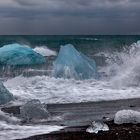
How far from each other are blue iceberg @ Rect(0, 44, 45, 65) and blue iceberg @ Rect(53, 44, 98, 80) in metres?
7.21

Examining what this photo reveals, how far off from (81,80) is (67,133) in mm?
9580

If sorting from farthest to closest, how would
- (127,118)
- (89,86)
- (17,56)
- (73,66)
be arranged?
(17,56) → (73,66) → (89,86) → (127,118)

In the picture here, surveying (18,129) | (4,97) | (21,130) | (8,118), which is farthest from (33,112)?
(4,97)

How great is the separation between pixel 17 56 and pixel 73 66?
882 centimetres

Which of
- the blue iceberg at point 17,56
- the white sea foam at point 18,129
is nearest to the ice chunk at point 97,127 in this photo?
the white sea foam at point 18,129

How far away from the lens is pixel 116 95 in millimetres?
13867

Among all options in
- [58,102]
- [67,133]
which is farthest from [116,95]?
[67,133]

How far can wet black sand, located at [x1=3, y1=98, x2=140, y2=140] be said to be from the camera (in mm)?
8156

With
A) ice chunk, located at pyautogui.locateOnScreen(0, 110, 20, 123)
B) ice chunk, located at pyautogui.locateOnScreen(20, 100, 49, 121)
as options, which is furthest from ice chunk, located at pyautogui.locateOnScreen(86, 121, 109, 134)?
ice chunk, located at pyautogui.locateOnScreen(0, 110, 20, 123)

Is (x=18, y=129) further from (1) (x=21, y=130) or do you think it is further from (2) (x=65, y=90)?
(2) (x=65, y=90)

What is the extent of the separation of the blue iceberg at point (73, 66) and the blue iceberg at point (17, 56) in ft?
→ 23.7

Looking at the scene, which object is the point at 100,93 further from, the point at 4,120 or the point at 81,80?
the point at 4,120

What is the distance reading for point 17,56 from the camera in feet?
89.4

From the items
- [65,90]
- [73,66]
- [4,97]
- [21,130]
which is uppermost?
[73,66]
